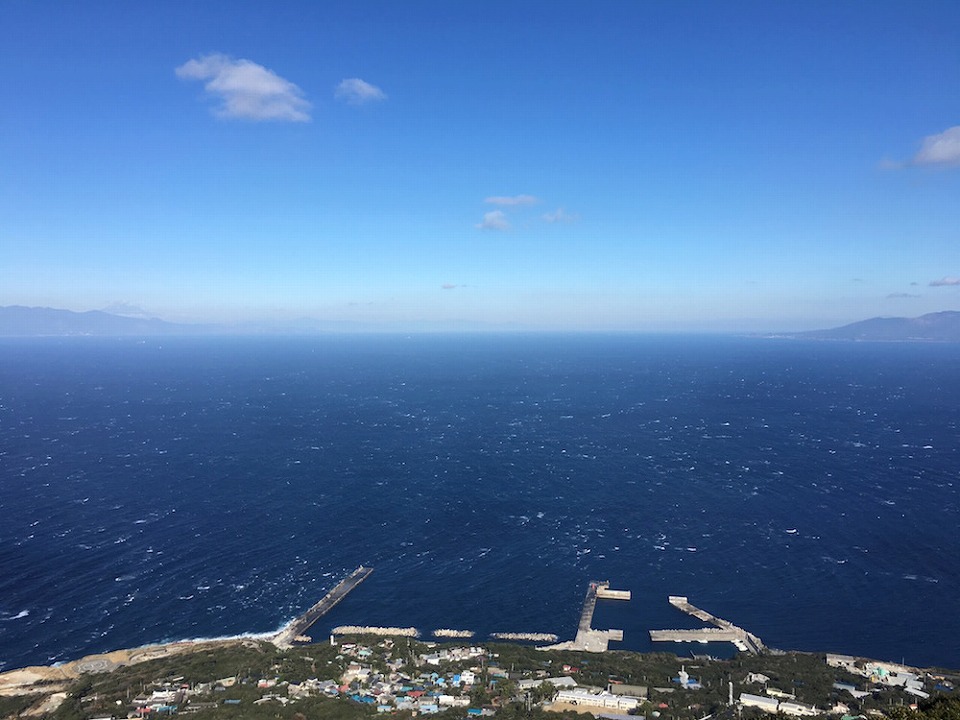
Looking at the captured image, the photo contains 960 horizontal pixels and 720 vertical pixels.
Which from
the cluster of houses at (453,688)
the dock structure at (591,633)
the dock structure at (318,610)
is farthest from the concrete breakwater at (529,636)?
the dock structure at (318,610)

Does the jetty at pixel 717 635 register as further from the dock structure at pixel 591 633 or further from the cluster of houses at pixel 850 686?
the cluster of houses at pixel 850 686

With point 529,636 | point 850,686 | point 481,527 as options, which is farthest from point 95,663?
point 850,686

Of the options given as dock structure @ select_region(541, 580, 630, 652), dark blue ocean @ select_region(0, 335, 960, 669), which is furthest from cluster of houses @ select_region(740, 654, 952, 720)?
dock structure @ select_region(541, 580, 630, 652)

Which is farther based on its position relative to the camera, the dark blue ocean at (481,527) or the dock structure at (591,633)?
the dark blue ocean at (481,527)

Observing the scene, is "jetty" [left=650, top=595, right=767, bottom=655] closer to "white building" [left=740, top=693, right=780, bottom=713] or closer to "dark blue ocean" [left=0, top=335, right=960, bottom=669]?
"dark blue ocean" [left=0, top=335, right=960, bottom=669]

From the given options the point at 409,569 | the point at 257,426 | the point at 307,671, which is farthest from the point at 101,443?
the point at 307,671
